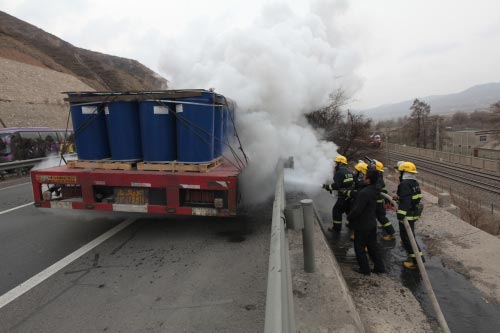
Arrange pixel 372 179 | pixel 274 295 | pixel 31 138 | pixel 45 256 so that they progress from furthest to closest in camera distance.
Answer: pixel 31 138 → pixel 372 179 → pixel 45 256 → pixel 274 295

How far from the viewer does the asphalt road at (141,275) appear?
3.00 m

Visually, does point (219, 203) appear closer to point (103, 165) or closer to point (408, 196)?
point (103, 165)

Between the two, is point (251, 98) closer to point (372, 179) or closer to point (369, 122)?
point (372, 179)

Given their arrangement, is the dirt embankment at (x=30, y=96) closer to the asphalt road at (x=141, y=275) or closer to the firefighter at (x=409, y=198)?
the asphalt road at (x=141, y=275)

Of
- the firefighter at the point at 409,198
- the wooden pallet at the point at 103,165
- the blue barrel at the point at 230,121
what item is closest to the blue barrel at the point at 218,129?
the blue barrel at the point at 230,121

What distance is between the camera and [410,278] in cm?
505

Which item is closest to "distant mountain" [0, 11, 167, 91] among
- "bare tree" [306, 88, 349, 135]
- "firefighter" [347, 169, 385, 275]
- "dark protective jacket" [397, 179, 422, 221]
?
"bare tree" [306, 88, 349, 135]

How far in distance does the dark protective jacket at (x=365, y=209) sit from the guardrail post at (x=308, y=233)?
5.10 ft

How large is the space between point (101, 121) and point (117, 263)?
7.33 ft

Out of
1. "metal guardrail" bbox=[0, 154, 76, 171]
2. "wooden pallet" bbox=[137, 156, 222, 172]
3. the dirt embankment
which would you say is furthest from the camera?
the dirt embankment

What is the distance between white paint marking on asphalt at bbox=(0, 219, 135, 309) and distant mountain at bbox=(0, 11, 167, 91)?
35.9 m

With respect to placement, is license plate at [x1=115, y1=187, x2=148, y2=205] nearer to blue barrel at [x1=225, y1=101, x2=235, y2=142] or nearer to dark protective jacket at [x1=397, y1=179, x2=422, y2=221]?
blue barrel at [x1=225, y1=101, x2=235, y2=142]

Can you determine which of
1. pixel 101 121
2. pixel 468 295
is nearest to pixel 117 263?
pixel 101 121

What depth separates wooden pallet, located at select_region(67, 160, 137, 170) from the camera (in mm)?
4908
